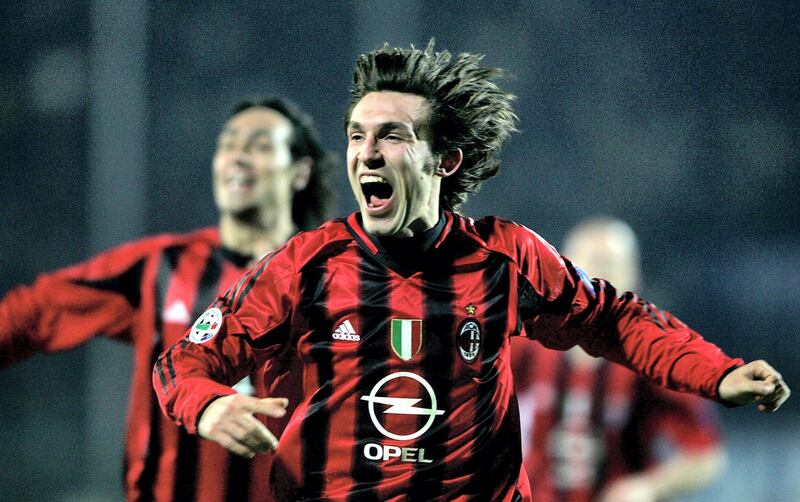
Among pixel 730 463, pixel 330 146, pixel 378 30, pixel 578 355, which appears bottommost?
pixel 730 463

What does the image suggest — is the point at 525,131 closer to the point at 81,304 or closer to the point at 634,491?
the point at 634,491

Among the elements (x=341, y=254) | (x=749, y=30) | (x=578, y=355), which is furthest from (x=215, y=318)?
(x=749, y=30)

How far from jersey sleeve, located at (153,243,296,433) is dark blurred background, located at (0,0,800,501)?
15.4 ft

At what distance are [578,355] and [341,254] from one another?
8.51 ft

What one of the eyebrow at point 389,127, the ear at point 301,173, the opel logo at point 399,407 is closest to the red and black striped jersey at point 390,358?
the opel logo at point 399,407

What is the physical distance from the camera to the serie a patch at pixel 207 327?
251cm

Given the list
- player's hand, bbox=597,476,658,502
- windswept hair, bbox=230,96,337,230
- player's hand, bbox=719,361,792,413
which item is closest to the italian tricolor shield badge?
player's hand, bbox=719,361,792,413

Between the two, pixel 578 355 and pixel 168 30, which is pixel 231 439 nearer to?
pixel 578 355

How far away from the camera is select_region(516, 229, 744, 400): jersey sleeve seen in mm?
2629

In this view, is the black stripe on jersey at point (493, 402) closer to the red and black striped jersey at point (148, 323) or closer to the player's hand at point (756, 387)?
the player's hand at point (756, 387)

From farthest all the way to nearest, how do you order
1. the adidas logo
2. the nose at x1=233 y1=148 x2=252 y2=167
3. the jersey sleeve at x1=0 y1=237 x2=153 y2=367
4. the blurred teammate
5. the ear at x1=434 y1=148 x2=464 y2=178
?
the blurred teammate
the nose at x1=233 y1=148 x2=252 y2=167
the jersey sleeve at x1=0 y1=237 x2=153 y2=367
the ear at x1=434 y1=148 x2=464 y2=178
the adidas logo

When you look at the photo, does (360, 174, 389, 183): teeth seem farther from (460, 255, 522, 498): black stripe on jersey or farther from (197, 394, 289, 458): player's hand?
(197, 394, 289, 458): player's hand

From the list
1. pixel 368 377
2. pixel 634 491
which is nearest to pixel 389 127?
pixel 368 377

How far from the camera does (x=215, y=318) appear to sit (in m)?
2.55
